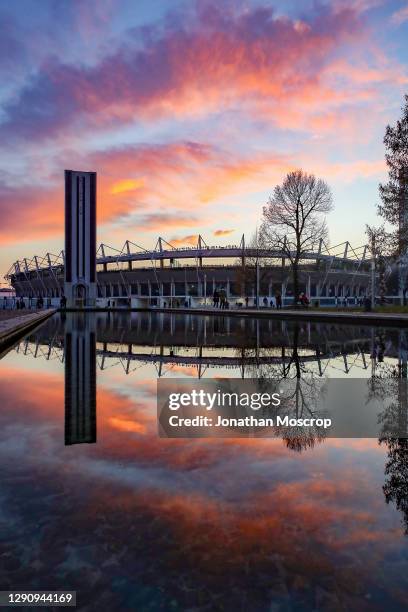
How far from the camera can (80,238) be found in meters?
80.9

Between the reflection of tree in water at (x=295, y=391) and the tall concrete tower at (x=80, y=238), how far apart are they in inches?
2753

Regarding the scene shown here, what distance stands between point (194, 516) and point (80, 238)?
267 ft

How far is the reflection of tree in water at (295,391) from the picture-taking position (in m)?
5.29

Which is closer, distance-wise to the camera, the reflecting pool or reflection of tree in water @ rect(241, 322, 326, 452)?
the reflecting pool

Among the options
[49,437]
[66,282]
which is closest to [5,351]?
[49,437]

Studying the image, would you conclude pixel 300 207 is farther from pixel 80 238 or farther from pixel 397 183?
pixel 80 238

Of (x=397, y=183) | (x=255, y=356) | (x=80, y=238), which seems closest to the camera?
(x=255, y=356)

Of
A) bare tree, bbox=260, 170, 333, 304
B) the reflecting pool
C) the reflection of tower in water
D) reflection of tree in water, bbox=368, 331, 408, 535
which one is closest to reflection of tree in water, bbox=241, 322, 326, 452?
the reflecting pool

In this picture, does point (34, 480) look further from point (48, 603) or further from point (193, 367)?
point (193, 367)

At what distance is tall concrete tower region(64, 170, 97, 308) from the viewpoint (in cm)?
7962

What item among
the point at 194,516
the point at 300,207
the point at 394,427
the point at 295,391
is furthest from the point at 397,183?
the point at 194,516

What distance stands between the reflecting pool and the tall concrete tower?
247ft

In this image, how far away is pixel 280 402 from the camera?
23.1 ft

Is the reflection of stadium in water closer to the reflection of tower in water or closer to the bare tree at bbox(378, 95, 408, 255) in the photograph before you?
the reflection of tower in water
